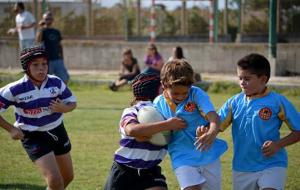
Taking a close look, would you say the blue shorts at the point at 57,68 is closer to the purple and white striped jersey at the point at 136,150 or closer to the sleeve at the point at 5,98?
the sleeve at the point at 5,98

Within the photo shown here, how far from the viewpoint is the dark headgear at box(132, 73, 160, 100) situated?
5320 millimetres

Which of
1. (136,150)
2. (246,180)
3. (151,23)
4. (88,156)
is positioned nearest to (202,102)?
(136,150)

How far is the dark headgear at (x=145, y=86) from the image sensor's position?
5.32 meters

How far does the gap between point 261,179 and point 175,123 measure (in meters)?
0.86

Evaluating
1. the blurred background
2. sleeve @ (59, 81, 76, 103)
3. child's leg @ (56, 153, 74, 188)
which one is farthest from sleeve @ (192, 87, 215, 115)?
the blurred background

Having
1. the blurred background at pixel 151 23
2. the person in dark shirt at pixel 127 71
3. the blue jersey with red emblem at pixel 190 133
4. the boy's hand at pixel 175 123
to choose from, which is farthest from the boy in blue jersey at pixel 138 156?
the blurred background at pixel 151 23

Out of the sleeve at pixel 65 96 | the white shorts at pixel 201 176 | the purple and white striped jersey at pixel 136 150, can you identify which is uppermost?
the sleeve at pixel 65 96

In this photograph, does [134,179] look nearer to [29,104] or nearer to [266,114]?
[266,114]

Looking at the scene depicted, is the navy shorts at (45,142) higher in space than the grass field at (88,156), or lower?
higher

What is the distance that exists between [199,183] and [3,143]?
5.66 metres

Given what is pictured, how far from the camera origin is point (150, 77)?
5.36 meters

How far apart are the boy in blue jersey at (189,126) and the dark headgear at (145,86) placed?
0.46ft

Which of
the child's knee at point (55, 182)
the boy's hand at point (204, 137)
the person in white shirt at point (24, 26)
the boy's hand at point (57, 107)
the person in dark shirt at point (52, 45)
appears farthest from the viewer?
the person in white shirt at point (24, 26)

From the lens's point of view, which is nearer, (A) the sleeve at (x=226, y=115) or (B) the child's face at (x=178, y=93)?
(B) the child's face at (x=178, y=93)
